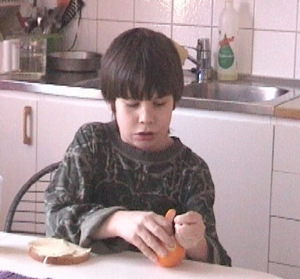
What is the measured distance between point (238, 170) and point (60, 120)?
0.71m

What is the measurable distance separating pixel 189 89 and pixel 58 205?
1.52 m

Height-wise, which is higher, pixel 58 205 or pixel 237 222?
pixel 58 205

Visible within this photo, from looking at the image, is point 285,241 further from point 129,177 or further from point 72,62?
point 72,62

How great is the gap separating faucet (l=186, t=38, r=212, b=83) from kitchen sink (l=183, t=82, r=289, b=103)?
41mm

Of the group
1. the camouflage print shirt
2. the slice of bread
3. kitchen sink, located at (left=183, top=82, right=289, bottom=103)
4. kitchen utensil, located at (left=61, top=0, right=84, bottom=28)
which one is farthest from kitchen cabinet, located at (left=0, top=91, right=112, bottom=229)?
the slice of bread

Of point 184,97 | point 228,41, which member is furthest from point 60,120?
point 228,41

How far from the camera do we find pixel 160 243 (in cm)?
145

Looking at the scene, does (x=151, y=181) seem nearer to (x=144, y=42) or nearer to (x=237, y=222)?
(x=144, y=42)

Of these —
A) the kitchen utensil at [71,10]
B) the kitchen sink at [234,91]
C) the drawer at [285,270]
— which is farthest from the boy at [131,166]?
the kitchen utensil at [71,10]

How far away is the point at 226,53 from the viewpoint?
3.12 m

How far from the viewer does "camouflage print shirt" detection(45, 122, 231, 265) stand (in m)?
1.68

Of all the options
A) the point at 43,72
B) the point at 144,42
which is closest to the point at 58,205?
the point at 144,42

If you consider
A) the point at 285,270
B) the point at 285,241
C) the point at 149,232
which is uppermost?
the point at 149,232

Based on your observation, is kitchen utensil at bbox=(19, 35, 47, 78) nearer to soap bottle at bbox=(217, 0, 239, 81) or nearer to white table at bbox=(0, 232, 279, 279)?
soap bottle at bbox=(217, 0, 239, 81)
